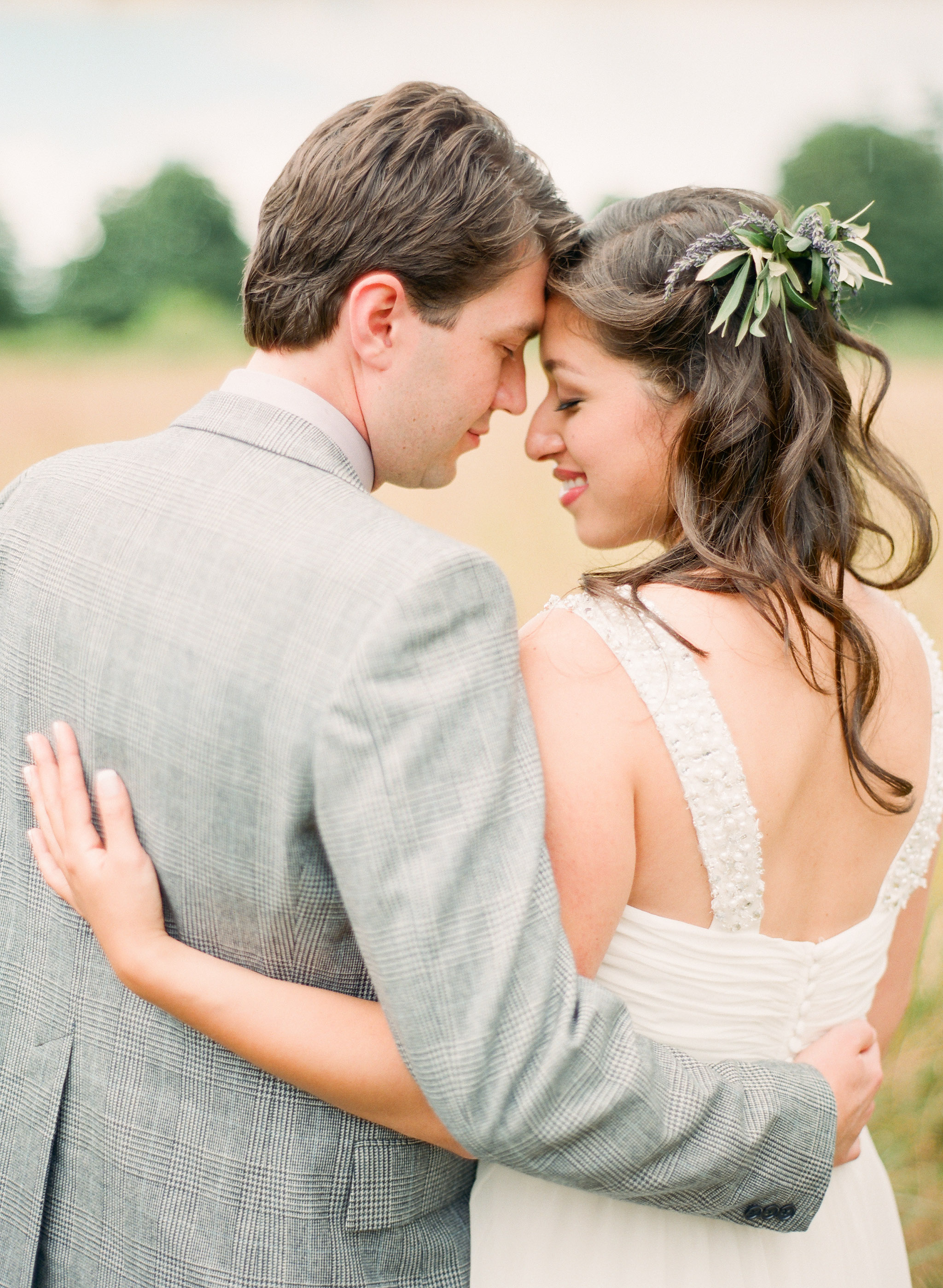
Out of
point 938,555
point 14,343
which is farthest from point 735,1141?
point 14,343

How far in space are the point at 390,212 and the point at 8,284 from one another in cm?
288

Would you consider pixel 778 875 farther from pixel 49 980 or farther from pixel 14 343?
pixel 14 343

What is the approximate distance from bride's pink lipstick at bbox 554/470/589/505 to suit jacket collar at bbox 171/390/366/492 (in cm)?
57

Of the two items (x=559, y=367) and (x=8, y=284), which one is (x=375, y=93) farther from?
(x=559, y=367)

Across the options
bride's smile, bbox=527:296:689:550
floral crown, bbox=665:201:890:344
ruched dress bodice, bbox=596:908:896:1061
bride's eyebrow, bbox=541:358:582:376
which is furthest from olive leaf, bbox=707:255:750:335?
ruched dress bodice, bbox=596:908:896:1061

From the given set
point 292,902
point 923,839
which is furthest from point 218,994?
point 923,839

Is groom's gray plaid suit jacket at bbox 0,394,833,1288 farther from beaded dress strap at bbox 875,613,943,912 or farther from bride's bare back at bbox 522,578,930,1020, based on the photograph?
beaded dress strap at bbox 875,613,943,912

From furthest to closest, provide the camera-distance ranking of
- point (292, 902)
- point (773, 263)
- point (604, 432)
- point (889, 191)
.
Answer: point (889, 191) → point (604, 432) → point (773, 263) → point (292, 902)

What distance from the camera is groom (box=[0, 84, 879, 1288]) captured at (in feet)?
2.76

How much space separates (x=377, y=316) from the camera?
1355mm

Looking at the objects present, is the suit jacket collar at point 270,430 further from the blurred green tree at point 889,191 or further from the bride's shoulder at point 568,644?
the blurred green tree at point 889,191

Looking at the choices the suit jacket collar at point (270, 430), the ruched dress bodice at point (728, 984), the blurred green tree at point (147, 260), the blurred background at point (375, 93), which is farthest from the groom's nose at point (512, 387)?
the blurred green tree at point (147, 260)

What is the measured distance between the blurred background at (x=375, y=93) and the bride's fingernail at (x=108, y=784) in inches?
93.8

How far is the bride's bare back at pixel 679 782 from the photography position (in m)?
1.05
